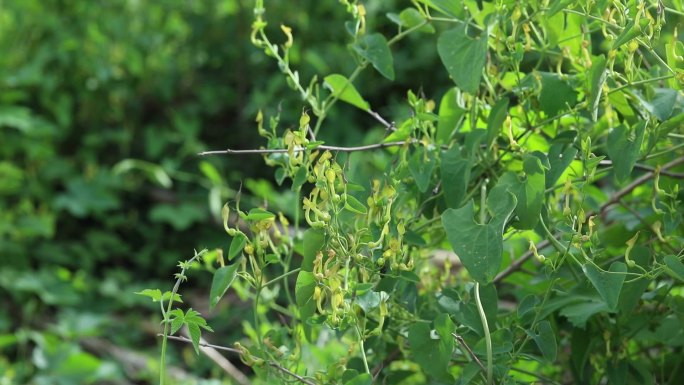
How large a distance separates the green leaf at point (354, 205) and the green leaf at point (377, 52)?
28cm

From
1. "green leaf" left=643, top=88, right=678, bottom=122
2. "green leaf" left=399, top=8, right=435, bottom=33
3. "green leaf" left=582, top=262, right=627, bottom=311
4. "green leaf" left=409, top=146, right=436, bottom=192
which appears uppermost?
"green leaf" left=399, top=8, right=435, bottom=33

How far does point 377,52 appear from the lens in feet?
4.23

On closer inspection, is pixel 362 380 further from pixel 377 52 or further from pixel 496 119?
pixel 377 52

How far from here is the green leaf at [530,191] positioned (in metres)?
1.04

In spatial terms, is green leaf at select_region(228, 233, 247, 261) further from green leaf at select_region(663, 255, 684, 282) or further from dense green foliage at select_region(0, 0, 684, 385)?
green leaf at select_region(663, 255, 684, 282)

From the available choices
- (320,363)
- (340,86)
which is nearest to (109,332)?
(320,363)

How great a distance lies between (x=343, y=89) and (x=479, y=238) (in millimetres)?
387

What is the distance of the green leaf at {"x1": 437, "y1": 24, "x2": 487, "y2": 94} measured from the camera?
1.13 meters

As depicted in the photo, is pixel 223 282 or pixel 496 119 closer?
pixel 223 282

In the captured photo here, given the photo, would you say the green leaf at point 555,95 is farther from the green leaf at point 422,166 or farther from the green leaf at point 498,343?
the green leaf at point 498,343

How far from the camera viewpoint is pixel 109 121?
343cm

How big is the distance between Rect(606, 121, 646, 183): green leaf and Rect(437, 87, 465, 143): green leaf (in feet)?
0.63

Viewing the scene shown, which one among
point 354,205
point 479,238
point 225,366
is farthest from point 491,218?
point 225,366

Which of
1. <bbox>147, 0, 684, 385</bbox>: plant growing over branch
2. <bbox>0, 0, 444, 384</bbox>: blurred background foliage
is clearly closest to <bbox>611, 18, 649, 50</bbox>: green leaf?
<bbox>147, 0, 684, 385</bbox>: plant growing over branch
